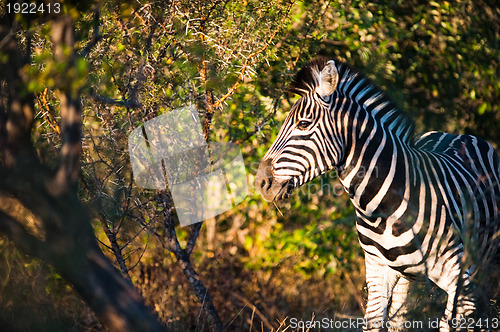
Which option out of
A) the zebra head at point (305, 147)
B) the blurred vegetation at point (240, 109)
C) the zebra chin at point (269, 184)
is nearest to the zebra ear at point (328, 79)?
the zebra head at point (305, 147)

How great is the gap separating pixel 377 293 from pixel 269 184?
1.07 meters

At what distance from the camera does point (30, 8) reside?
2787mm

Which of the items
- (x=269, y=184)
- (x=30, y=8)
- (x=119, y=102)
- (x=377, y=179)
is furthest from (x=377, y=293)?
(x=30, y=8)

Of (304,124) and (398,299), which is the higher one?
(304,124)

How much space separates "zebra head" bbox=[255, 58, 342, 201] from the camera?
3.60 m

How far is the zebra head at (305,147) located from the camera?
3.60 metres

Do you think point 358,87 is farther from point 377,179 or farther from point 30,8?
point 30,8

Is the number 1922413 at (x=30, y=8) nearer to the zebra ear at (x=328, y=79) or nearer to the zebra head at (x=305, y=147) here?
the zebra head at (x=305, y=147)

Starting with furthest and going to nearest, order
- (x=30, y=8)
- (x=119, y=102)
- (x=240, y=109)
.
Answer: (x=240, y=109), (x=119, y=102), (x=30, y=8)

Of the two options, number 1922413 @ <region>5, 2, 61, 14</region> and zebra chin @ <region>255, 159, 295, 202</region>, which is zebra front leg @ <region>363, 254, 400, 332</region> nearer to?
zebra chin @ <region>255, 159, 295, 202</region>

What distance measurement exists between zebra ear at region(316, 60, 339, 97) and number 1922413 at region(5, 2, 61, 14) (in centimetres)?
173

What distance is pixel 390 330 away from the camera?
13.6 ft

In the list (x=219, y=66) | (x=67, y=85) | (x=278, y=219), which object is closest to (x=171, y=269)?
(x=278, y=219)

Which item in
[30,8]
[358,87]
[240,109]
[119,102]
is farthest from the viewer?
[240,109]
